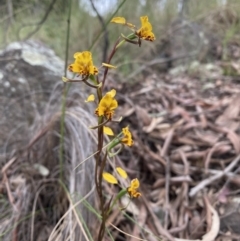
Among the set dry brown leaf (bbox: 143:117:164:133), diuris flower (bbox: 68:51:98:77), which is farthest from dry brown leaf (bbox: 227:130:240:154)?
diuris flower (bbox: 68:51:98:77)

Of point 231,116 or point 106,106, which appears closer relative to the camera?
point 106,106

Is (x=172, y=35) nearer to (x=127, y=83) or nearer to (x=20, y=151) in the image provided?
(x=127, y=83)

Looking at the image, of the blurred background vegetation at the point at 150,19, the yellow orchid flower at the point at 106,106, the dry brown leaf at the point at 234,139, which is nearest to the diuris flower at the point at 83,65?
the yellow orchid flower at the point at 106,106

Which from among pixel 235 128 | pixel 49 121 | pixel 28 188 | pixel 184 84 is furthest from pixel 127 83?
pixel 28 188

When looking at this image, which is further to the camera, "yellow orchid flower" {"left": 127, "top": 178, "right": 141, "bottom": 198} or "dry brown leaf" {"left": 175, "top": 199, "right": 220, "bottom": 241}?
"dry brown leaf" {"left": 175, "top": 199, "right": 220, "bottom": 241}

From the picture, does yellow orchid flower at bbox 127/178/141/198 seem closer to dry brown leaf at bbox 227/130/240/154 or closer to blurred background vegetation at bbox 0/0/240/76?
dry brown leaf at bbox 227/130/240/154

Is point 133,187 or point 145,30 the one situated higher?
point 145,30

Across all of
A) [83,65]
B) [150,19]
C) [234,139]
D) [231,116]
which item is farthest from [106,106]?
[150,19]

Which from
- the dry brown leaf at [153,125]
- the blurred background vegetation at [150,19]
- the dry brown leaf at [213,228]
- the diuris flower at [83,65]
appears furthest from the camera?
the blurred background vegetation at [150,19]

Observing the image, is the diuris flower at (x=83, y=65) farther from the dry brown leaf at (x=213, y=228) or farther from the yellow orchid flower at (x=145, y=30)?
the dry brown leaf at (x=213, y=228)

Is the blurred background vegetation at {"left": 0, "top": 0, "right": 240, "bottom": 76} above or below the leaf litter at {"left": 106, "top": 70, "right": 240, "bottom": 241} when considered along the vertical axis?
above

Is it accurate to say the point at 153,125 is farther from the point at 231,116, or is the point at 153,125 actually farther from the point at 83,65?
the point at 83,65

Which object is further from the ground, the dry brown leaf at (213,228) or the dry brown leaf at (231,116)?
the dry brown leaf at (231,116)
